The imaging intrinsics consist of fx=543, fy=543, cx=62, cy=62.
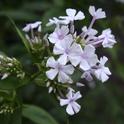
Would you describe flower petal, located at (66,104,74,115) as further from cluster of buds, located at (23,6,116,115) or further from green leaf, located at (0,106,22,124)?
green leaf, located at (0,106,22,124)

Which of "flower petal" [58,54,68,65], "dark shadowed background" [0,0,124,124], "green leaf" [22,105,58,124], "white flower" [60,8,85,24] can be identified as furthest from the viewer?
"dark shadowed background" [0,0,124,124]

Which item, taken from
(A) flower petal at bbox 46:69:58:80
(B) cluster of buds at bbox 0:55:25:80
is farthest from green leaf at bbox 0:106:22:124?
(A) flower petal at bbox 46:69:58:80

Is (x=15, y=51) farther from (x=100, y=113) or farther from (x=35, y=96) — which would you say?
(x=100, y=113)

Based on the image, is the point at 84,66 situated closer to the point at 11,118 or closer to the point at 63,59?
the point at 63,59

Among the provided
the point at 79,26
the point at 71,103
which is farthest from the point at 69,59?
the point at 79,26

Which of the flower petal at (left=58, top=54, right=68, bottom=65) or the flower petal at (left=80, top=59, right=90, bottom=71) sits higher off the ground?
the flower petal at (left=58, top=54, right=68, bottom=65)

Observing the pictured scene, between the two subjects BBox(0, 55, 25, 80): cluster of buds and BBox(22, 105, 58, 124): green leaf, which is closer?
BBox(0, 55, 25, 80): cluster of buds

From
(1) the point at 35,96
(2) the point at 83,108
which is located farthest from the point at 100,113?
(1) the point at 35,96
